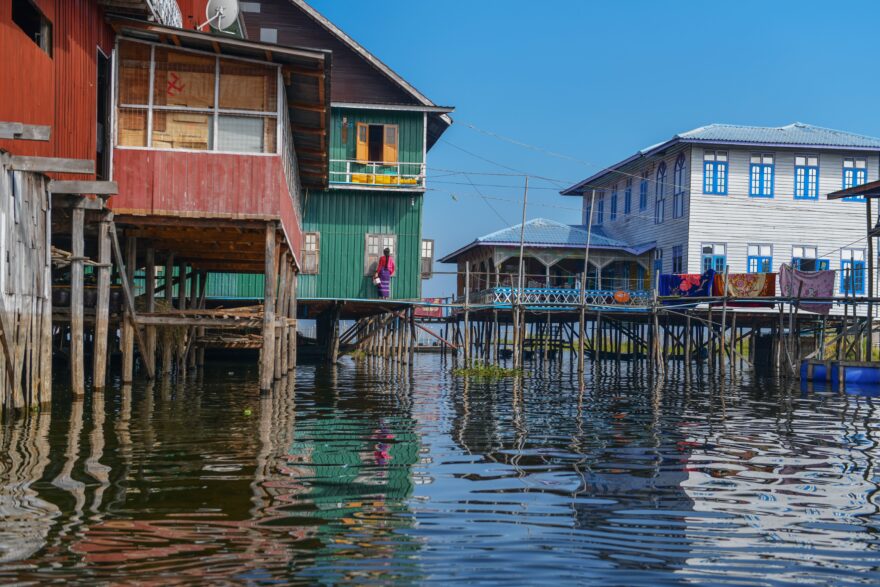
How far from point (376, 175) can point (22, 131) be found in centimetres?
2064

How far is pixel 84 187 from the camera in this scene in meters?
15.2

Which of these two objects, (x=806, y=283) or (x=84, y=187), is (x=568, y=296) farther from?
(x=84, y=187)

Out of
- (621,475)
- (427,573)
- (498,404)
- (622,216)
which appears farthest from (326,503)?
(622,216)

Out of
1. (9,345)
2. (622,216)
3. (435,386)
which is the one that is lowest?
(435,386)

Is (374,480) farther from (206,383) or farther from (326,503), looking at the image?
(206,383)

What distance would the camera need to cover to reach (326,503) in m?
8.22

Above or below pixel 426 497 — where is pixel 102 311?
above

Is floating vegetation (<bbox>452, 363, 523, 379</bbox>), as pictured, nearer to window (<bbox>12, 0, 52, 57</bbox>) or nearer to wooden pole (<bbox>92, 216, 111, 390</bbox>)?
wooden pole (<bbox>92, 216, 111, 390</bbox>)

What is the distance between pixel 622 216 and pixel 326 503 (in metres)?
39.0

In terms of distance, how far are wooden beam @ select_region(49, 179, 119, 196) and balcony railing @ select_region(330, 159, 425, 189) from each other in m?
17.3

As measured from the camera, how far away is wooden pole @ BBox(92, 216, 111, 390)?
16.8m

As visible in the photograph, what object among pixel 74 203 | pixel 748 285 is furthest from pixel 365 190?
pixel 74 203

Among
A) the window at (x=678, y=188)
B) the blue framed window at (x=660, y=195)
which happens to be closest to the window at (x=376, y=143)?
the window at (x=678, y=188)

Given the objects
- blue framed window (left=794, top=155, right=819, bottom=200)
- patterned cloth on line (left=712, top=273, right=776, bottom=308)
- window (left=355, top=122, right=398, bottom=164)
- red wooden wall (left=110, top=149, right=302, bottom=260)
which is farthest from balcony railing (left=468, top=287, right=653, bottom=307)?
red wooden wall (left=110, top=149, right=302, bottom=260)
